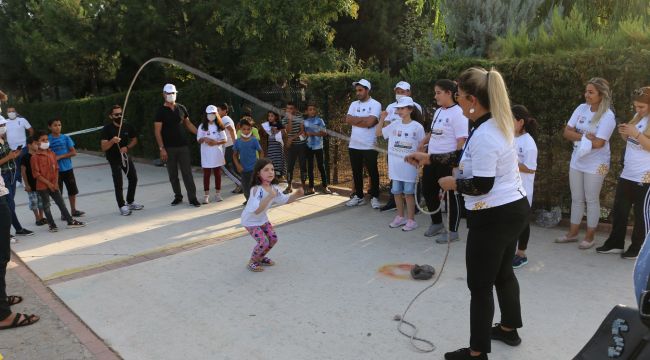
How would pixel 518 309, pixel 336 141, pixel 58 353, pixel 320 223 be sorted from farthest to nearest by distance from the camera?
1. pixel 336 141
2. pixel 320 223
3. pixel 58 353
4. pixel 518 309

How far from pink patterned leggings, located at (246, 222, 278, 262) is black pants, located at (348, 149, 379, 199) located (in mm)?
2872

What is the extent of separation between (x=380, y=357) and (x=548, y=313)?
153 centimetres

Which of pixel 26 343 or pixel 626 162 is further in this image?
pixel 626 162

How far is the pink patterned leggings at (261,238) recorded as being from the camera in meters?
5.18

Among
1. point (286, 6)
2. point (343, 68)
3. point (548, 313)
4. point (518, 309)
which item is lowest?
point (548, 313)

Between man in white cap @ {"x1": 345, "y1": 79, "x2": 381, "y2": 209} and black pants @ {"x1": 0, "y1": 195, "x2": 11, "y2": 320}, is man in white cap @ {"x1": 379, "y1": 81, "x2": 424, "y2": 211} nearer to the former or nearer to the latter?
man in white cap @ {"x1": 345, "y1": 79, "x2": 381, "y2": 209}

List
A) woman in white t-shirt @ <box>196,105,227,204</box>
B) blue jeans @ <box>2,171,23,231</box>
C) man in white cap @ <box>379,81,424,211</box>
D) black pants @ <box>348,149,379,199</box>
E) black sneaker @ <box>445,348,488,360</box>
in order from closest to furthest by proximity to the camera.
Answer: black sneaker @ <box>445,348,488,360</box> → man in white cap @ <box>379,81,424,211</box> → blue jeans @ <box>2,171,23,231</box> → black pants @ <box>348,149,379,199</box> → woman in white t-shirt @ <box>196,105,227,204</box>

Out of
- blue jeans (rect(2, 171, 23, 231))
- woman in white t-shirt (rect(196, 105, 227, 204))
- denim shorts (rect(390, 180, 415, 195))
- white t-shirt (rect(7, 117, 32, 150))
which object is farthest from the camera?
white t-shirt (rect(7, 117, 32, 150))

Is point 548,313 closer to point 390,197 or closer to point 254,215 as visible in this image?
point 254,215

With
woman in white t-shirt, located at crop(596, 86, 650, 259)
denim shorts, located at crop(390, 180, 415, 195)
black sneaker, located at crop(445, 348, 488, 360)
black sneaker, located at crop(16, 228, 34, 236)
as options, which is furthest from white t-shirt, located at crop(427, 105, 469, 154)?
black sneaker, located at crop(16, 228, 34, 236)

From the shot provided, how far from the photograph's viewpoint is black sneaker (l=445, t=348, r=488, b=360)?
3.26m

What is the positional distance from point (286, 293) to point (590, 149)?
135 inches

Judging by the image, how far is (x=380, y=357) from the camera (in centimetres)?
351

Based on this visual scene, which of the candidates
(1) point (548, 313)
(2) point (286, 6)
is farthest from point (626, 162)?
(2) point (286, 6)
